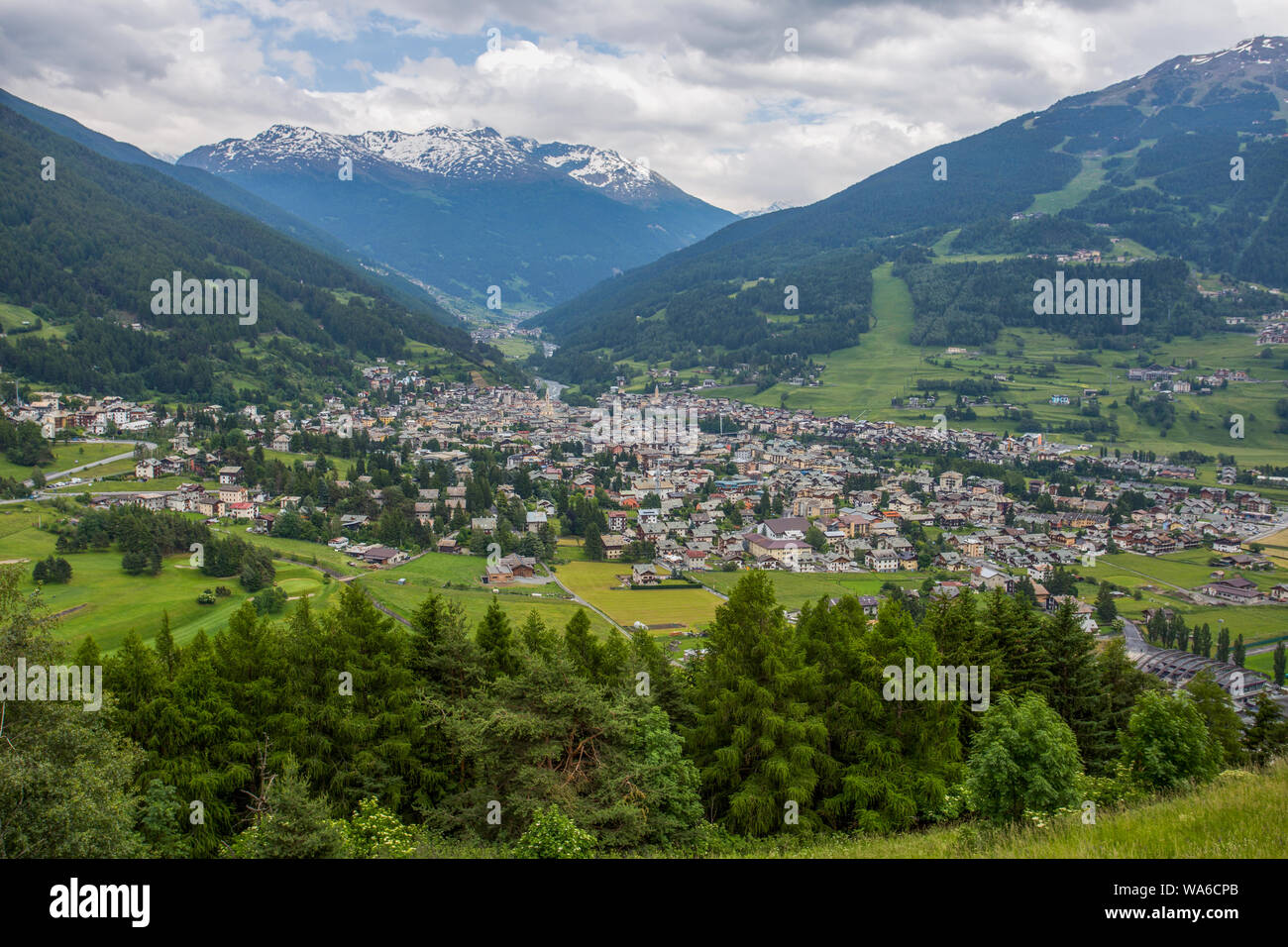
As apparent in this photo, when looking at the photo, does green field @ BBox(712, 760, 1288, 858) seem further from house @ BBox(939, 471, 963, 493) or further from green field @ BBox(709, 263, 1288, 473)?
green field @ BBox(709, 263, 1288, 473)

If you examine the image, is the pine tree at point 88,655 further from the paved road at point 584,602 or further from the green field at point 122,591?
the paved road at point 584,602

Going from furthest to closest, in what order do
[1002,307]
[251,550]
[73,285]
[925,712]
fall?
[1002,307], [73,285], [251,550], [925,712]

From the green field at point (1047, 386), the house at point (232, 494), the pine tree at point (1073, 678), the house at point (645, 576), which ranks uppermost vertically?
the green field at point (1047, 386)

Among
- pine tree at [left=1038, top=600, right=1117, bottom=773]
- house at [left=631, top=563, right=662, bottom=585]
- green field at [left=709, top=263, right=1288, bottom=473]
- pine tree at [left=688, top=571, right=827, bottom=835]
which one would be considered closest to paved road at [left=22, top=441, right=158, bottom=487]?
house at [left=631, top=563, right=662, bottom=585]

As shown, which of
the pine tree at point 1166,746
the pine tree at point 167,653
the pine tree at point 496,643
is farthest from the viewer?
the pine tree at point 496,643

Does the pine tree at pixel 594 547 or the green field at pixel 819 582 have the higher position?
the pine tree at pixel 594 547

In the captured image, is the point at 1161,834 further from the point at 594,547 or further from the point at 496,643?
the point at 594,547

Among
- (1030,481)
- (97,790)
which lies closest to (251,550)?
(97,790)

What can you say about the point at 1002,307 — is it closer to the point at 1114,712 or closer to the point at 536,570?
the point at 536,570

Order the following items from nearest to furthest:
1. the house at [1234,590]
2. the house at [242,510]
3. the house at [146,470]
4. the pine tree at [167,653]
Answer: the pine tree at [167,653], the house at [1234,590], the house at [242,510], the house at [146,470]

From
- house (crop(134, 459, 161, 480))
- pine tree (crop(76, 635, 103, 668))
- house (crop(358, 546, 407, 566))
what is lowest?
house (crop(358, 546, 407, 566))

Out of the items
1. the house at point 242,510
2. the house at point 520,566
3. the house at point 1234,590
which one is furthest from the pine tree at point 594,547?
the house at point 1234,590
